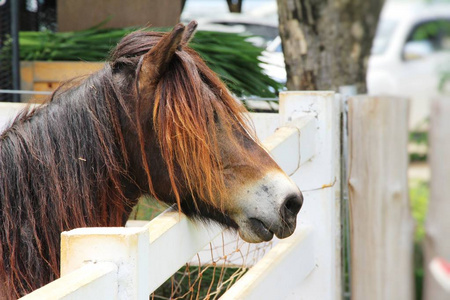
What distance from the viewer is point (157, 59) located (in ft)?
7.06

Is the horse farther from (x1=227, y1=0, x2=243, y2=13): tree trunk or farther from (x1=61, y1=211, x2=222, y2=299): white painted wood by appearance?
(x1=227, y1=0, x2=243, y2=13): tree trunk

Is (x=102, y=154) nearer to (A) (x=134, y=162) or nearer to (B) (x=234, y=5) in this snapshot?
(A) (x=134, y=162)

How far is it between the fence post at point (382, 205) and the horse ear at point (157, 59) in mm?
737

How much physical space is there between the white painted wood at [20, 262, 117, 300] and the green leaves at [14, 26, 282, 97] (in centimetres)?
309

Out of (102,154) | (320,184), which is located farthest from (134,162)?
(320,184)

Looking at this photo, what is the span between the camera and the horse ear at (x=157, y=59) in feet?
6.83

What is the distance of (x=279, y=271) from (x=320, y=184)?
581mm

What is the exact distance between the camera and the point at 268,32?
9773 millimetres

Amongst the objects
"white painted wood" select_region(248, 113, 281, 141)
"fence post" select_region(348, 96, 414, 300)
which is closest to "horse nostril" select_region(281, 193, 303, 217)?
"fence post" select_region(348, 96, 414, 300)

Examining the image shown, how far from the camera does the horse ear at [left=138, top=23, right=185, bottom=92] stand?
2.08m

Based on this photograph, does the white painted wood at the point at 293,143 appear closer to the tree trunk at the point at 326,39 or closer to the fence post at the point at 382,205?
the fence post at the point at 382,205

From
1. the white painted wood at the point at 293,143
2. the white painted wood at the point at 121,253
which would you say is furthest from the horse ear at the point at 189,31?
the white painted wood at the point at 121,253

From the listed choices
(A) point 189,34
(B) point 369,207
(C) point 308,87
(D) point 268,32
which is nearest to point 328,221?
(A) point 189,34

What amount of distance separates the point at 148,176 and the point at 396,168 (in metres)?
1.01
